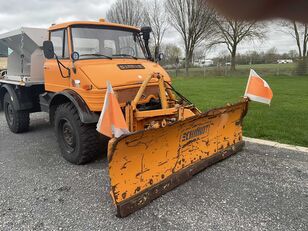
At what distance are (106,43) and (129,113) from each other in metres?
1.86

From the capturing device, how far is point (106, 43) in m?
5.41

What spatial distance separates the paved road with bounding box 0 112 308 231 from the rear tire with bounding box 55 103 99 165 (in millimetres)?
173

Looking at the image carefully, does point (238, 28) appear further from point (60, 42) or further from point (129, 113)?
point (60, 42)

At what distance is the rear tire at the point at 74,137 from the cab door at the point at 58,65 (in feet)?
1.59

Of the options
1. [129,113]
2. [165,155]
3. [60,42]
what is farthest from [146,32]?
[165,155]

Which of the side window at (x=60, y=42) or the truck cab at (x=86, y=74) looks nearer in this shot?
the truck cab at (x=86, y=74)

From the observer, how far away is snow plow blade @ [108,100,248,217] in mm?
3340

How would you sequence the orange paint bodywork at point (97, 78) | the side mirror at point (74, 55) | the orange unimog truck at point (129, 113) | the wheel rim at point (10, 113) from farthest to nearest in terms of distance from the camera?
the wheel rim at point (10, 113) < the side mirror at point (74, 55) < the orange paint bodywork at point (97, 78) < the orange unimog truck at point (129, 113)

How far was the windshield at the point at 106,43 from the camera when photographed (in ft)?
16.8

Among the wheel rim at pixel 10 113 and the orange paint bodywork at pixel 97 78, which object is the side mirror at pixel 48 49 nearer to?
the orange paint bodywork at pixel 97 78

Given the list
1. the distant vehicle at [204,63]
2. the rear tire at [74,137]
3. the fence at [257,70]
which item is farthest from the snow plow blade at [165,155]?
the distant vehicle at [204,63]

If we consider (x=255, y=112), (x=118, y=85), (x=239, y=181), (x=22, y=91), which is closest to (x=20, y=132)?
(x=22, y=91)

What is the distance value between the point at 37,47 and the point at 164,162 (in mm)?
4401

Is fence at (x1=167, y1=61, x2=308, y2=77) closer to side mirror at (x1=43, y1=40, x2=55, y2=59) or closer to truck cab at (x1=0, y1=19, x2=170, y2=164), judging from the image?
truck cab at (x1=0, y1=19, x2=170, y2=164)
